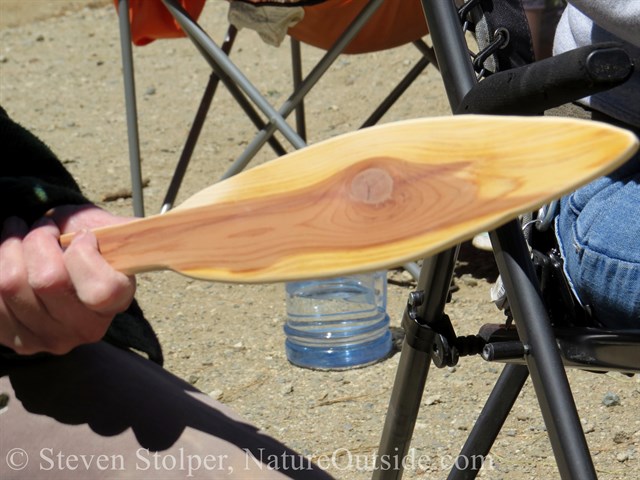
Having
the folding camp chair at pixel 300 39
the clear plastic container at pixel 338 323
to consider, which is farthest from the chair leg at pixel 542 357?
the folding camp chair at pixel 300 39

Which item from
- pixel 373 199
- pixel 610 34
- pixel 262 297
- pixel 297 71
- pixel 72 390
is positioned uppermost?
pixel 373 199

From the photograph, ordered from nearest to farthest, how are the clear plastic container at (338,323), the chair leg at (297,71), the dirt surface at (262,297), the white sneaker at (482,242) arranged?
the dirt surface at (262,297) < the clear plastic container at (338,323) < the white sneaker at (482,242) < the chair leg at (297,71)

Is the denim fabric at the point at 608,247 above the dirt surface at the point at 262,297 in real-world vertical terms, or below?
above

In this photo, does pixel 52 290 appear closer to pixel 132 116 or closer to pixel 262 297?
pixel 262 297

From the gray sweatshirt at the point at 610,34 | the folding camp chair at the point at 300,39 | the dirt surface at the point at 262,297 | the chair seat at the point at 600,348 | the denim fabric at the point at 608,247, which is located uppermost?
the gray sweatshirt at the point at 610,34

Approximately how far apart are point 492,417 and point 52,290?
27.6 inches

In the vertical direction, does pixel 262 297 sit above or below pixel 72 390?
below

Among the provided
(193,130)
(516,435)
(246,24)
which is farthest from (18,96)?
(516,435)

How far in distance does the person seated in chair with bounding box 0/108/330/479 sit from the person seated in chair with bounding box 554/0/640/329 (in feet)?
1.25

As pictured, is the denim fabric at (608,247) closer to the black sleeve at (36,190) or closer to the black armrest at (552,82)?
the black armrest at (552,82)

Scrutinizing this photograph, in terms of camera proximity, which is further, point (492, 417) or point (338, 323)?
point (338, 323)

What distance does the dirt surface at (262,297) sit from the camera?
238cm

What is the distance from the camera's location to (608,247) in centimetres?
120

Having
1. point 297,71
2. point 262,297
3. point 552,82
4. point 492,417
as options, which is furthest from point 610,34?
point 297,71
